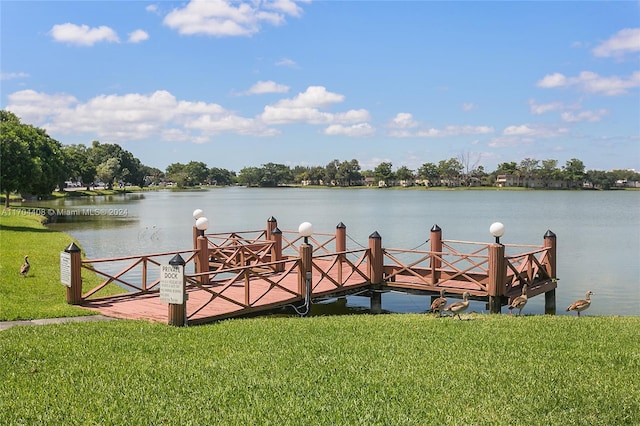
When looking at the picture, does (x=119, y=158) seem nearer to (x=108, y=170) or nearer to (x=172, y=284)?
(x=108, y=170)

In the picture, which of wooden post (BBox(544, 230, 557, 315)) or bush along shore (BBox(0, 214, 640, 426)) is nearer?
bush along shore (BBox(0, 214, 640, 426))

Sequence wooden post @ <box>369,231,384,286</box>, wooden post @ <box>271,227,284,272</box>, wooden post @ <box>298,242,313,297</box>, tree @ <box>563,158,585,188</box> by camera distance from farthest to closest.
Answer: tree @ <box>563,158,585,188</box> < wooden post @ <box>271,227,284,272</box> < wooden post @ <box>369,231,384,286</box> < wooden post @ <box>298,242,313,297</box>

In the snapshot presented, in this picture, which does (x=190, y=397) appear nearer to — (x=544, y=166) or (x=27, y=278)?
(x=27, y=278)

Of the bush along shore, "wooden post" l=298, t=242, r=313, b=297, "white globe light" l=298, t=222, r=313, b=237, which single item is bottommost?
the bush along shore

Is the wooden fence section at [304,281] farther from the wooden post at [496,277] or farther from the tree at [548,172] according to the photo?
the tree at [548,172]

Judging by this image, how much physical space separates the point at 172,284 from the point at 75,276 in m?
2.80

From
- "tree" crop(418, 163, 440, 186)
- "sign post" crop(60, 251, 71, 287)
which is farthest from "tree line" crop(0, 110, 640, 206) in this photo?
"sign post" crop(60, 251, 71, 287)

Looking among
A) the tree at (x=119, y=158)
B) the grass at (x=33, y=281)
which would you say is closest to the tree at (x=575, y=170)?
the tree at (x=119, y=158)

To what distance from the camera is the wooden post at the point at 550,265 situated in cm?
1630

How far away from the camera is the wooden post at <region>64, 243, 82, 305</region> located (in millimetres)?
11655

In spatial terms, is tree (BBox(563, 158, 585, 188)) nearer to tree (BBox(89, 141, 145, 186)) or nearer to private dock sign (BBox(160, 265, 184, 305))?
tree (BBox(89, 141, 145, 186))

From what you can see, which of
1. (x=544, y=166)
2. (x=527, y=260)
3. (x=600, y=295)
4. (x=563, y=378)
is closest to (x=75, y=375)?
(x=563, y=378)

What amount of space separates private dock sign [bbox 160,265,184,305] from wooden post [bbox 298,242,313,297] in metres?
3.59

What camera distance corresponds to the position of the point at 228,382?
264 inches
